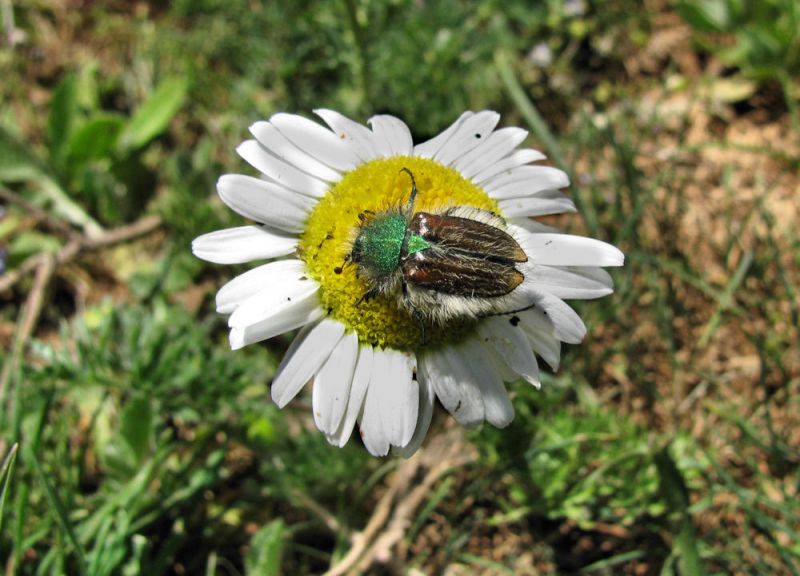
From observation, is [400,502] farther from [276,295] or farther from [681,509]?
[276,295]

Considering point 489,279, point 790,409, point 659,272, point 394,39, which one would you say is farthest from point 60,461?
point 790,409

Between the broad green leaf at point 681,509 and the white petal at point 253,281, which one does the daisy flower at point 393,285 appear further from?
the broad green leaf at point 681,509

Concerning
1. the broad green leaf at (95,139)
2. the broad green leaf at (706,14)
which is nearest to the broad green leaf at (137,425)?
the broad green leaf at (95,139)

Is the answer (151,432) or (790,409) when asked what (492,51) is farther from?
(151,432)

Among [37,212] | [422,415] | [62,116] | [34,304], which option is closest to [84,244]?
[37,212]

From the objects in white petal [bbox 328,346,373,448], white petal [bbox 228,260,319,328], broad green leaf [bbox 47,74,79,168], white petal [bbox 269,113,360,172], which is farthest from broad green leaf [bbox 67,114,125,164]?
white petal [bbox 328,346,373,448]

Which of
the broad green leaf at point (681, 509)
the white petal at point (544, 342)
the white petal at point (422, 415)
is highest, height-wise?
the white petal at point (422, 415)
